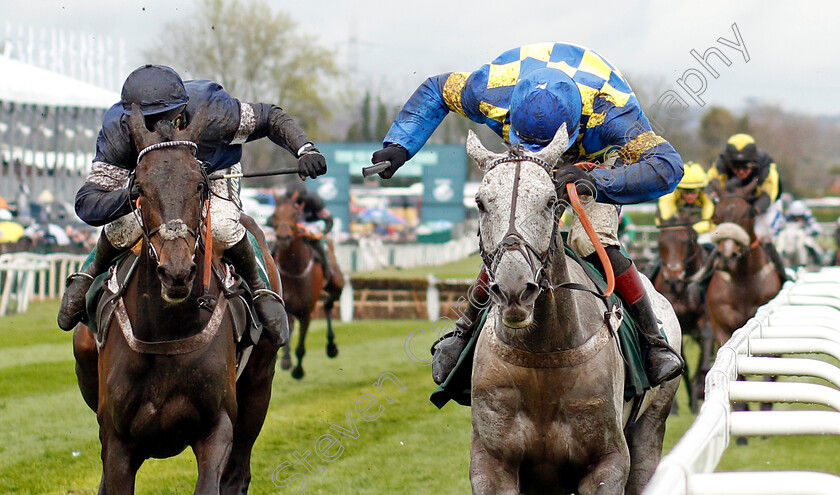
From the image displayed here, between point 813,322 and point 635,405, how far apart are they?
0.81 meters

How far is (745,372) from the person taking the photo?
10.2ft

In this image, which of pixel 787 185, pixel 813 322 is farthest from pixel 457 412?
pixel 787 185

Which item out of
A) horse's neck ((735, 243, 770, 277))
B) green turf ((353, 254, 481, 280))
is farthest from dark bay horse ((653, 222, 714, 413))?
green turf ((353, 254, 481, 280))

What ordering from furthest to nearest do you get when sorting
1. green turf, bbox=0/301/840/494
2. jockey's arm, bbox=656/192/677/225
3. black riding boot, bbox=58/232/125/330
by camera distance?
jockey's arm, bbox=656/192/677/225 < green turf, bbox=0/301/840/494 < black riding boot, bbox=58/232/125/330

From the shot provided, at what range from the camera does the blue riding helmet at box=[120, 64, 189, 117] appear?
410 centimetres

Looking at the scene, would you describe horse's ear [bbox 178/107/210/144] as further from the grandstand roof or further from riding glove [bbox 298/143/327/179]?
the grandstand roof

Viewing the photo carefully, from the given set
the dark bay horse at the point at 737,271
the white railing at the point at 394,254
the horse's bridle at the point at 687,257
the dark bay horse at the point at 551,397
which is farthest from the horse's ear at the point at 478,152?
the white railing at the point at 394,254

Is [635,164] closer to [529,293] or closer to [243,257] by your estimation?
[529,293]

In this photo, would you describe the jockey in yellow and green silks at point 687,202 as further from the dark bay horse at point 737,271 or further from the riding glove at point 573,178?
the riding glove at point 573,178

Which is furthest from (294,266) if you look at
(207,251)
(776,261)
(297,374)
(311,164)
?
(207,251)

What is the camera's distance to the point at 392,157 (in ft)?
14.0

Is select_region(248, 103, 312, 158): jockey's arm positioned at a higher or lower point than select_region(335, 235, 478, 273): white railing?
higher

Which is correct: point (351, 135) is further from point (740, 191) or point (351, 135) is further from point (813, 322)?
point (813, 322)

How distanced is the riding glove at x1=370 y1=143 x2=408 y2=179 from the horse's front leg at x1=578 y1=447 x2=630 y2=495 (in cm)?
141
